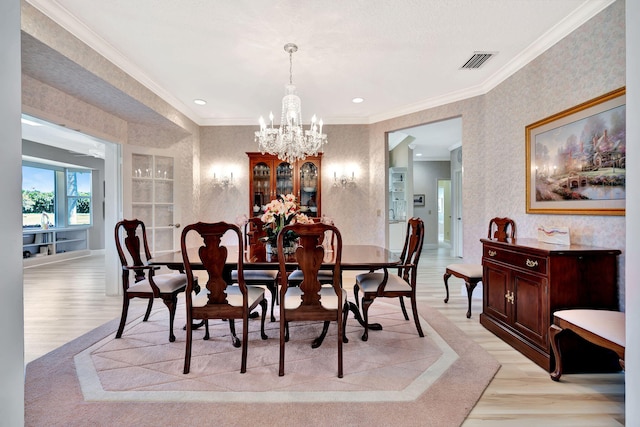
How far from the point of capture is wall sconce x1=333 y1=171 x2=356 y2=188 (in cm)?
511

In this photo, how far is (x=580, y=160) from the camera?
241cm

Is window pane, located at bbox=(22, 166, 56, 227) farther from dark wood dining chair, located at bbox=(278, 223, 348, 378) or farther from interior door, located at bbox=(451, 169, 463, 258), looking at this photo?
interior door, located at bbox=(451, 169, 463, 258)

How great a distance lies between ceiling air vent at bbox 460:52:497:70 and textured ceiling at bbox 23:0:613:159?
7 cm

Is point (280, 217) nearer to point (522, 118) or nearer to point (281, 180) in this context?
point (281, 180)

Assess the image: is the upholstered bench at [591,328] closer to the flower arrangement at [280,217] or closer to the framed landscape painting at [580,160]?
the framed landscape painting at [580,160]

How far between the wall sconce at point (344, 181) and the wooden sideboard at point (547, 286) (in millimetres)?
2925

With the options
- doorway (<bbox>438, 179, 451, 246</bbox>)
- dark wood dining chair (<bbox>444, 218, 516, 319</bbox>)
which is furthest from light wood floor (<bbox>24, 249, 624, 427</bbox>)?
doorway (<bbox>438, 179, 451, 246</bbox>)

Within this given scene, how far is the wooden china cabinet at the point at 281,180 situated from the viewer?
4.95 meters

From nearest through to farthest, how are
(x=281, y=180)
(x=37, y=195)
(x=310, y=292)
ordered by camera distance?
(x=310, y=292) → (x=281, y=180) → (x=37, y=195)

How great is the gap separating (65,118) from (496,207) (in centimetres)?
477

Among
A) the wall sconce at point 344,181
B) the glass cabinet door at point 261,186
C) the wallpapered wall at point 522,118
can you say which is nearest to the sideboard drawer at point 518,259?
the wallpapered wall at point 522,118

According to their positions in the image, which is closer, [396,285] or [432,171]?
[396,285]

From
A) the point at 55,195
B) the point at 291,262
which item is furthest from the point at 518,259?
the point at 55,195

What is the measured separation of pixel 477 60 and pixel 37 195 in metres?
8.99
